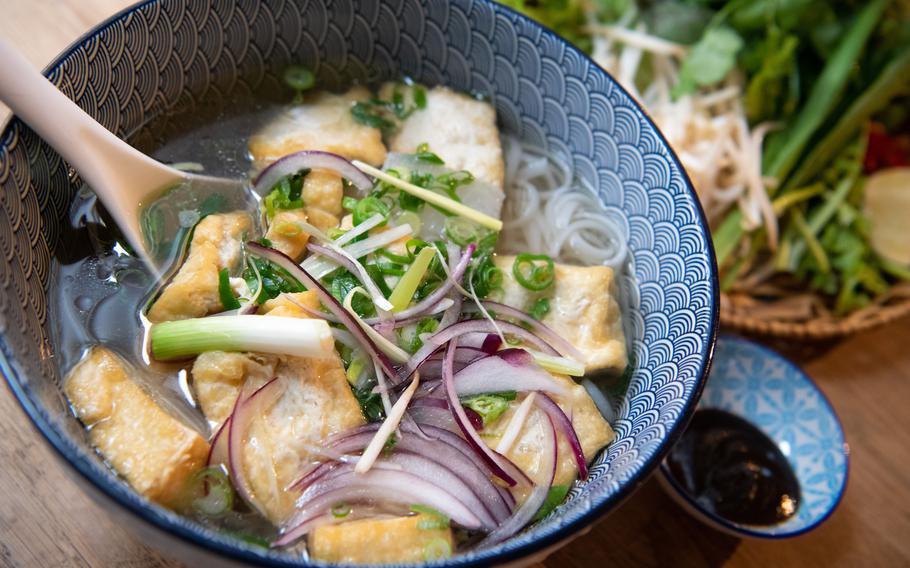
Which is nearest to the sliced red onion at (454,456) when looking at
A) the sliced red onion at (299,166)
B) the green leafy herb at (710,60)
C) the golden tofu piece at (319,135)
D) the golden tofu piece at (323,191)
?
the golden tofu piece at (323,191)

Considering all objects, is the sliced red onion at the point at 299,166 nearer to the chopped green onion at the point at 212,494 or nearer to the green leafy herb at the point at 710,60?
the chopped green onion at the point at 212,494

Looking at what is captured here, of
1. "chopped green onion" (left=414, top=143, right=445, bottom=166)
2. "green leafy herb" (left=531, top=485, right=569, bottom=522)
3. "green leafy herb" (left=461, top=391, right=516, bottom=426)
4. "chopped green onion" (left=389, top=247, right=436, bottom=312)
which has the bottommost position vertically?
"green leafy herb" (left=531, top=485, right=569, bottom=522)

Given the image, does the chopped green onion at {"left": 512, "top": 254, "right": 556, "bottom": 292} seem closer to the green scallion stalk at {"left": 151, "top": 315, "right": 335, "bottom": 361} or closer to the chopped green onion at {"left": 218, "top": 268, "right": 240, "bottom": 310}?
the green scallion stalk at {"left": 151, "top": 315, "right": 335, "bottom": 361}

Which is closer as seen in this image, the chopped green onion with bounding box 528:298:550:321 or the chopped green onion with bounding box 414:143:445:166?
the chopped green onion with bounding box 528:298:550:321

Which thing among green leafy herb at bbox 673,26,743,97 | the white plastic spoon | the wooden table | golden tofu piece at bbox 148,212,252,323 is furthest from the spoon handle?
green leafy herb at bbox 673,26,743,97

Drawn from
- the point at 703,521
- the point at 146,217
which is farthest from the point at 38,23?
the point at 703,521

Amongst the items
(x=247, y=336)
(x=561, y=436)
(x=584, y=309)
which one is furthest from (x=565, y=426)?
(x=247, y=336)

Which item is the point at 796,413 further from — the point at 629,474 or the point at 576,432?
the point at 629,474

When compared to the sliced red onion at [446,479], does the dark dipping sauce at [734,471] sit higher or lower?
lower
